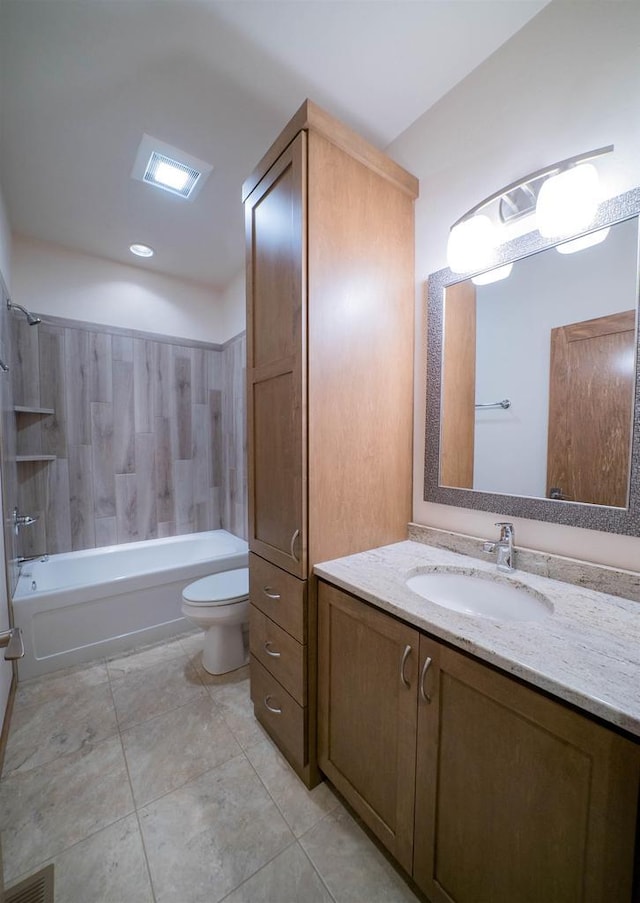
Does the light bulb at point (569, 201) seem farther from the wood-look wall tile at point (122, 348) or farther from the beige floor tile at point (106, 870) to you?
the wood-look wall tile at point (122, 348)

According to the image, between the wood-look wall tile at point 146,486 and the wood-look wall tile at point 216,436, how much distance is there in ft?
1.72

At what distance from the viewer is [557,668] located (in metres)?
0.68

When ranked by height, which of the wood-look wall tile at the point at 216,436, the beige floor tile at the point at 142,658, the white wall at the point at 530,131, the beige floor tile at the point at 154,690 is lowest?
the beige floor tile at the point at 142,658

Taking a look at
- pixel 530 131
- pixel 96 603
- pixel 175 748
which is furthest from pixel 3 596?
pixel 530 131

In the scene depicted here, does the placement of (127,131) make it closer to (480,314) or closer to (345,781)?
(480,314)

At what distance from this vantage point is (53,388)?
2549mm

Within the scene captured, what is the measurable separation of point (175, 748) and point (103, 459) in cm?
206

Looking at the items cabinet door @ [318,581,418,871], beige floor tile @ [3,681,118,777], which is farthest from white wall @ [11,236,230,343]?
cabinet door @ [318,581,418,871]

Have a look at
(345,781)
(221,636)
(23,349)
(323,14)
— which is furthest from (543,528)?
(23,349)

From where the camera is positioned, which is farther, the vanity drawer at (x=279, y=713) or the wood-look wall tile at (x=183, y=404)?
the wood-look wall tile at (x=183, y=404)

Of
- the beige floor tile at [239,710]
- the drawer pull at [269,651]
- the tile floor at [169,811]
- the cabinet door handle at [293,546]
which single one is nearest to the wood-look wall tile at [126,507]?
the tile floor at [169,811]

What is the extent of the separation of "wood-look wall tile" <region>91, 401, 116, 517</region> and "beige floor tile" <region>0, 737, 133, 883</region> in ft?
5.50

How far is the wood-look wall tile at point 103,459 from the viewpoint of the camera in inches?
107

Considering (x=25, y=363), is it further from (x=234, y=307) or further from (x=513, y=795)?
(x=513, y=795)
